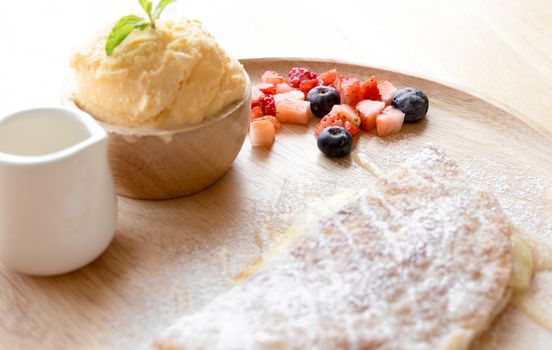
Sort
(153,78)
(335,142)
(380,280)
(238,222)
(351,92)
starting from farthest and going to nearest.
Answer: (351,92), (335,142), (238,222), (153,78), (380,280)

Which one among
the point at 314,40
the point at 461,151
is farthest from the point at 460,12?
the point at 461,151

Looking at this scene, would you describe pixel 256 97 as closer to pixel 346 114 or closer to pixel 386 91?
pixel 346 114

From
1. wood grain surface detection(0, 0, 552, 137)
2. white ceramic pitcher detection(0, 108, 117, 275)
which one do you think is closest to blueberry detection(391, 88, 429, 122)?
wood grain surface detection(0, 0, 552, 137)

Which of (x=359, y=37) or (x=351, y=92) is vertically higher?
(x=351, y=92)

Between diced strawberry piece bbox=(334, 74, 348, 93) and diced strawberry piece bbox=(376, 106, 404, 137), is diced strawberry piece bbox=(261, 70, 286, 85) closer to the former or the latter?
diced strawberry piece bbox=(334, 74, 348, 93)

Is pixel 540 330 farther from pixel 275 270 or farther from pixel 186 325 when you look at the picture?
pixel 186 325

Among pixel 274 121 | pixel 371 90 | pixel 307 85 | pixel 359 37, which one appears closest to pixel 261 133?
pixel 274 121

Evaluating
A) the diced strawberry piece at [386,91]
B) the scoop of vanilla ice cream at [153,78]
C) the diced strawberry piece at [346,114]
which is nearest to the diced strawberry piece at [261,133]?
the diced strawberry piece at [346,114]
